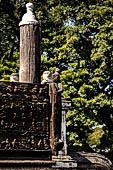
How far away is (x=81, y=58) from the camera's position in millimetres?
18219

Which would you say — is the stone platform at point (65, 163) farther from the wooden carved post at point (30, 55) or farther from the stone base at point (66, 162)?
the wooden carved post at point (30, 55)

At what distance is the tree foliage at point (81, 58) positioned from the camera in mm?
17312

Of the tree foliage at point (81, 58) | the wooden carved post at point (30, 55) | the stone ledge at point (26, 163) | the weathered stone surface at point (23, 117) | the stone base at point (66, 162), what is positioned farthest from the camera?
the tree foliage at point (81, 58)

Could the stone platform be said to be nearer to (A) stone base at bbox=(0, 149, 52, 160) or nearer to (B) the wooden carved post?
(A) stone base at bbox=(0, 149, 52, 160)

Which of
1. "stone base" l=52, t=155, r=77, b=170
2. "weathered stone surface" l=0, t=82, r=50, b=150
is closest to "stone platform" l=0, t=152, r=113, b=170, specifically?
"stone base" l=52, t=155, r=77, b=170

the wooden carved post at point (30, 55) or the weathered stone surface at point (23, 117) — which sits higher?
the wooden carved post at point (30, 55)

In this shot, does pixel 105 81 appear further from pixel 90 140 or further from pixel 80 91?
pixel 90 140

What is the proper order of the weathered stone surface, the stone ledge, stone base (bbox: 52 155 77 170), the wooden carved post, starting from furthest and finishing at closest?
1. stone base (bbox: 52 155 77 170)
2. the wooden carved post
3. the weathered stone surface
4. the stone ledge

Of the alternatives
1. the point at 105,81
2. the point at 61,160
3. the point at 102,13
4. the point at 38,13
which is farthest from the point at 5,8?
the point at 61,160

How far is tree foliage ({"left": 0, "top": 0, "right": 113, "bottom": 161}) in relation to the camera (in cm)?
1731

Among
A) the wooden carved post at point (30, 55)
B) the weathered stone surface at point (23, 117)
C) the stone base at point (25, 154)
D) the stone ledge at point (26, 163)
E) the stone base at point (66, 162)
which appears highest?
the wooden carved post at point (30, 55)

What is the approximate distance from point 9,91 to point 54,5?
593 inches

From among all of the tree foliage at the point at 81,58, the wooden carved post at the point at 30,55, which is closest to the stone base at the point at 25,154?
the wooden carved post at the point at 30,55

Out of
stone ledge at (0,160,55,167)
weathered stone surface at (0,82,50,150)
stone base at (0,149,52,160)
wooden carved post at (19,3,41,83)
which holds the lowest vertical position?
stone ledge at (0,160,55,167)
